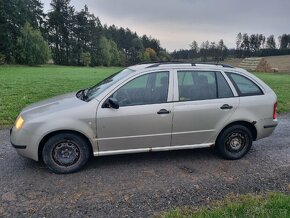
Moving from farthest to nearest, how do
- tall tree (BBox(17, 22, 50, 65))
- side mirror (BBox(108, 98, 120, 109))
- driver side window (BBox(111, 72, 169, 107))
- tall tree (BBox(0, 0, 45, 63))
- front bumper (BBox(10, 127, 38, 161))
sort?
tall tree (BBox(0, 0, 45, 63))
tall tree (BBox(17, 22, 50, 65))
driver side window (BBox(111, 72, 169, 107))
side mirror (BBox(108, 98, 120, 109))
front bumper (BBox(10, 127, 38, 161))

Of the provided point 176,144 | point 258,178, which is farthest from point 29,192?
point 258,178

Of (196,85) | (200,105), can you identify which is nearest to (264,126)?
(200,105)

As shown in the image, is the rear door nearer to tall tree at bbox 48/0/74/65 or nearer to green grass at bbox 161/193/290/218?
green grass at bbox 161/193/290/218

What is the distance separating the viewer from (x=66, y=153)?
4.52 metres

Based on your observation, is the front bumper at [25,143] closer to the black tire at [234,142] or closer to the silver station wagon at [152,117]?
the silver station wagon at [152,117]

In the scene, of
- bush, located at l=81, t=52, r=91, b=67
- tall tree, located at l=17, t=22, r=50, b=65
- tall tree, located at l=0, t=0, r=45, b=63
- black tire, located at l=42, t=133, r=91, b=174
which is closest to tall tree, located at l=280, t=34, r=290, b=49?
bush, located at l=81, t=52, r=91, b=67

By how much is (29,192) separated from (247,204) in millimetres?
2767

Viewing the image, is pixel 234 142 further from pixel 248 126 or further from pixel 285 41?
pixel 285 41

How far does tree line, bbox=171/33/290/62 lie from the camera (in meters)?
63.0

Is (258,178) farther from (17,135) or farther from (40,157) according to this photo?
(17,135)

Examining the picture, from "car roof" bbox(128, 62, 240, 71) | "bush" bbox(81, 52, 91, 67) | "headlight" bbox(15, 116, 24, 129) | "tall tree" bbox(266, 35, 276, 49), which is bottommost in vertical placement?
"bush" bbox(81, 52, 91, 67)

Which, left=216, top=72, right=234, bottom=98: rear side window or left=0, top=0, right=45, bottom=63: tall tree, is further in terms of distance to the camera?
left=0, top=0, right=45, bottom=63: tall tree

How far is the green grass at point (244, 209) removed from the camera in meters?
3.28

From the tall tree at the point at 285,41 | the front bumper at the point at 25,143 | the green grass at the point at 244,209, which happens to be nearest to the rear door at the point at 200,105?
the green grass at the point at 244,209
